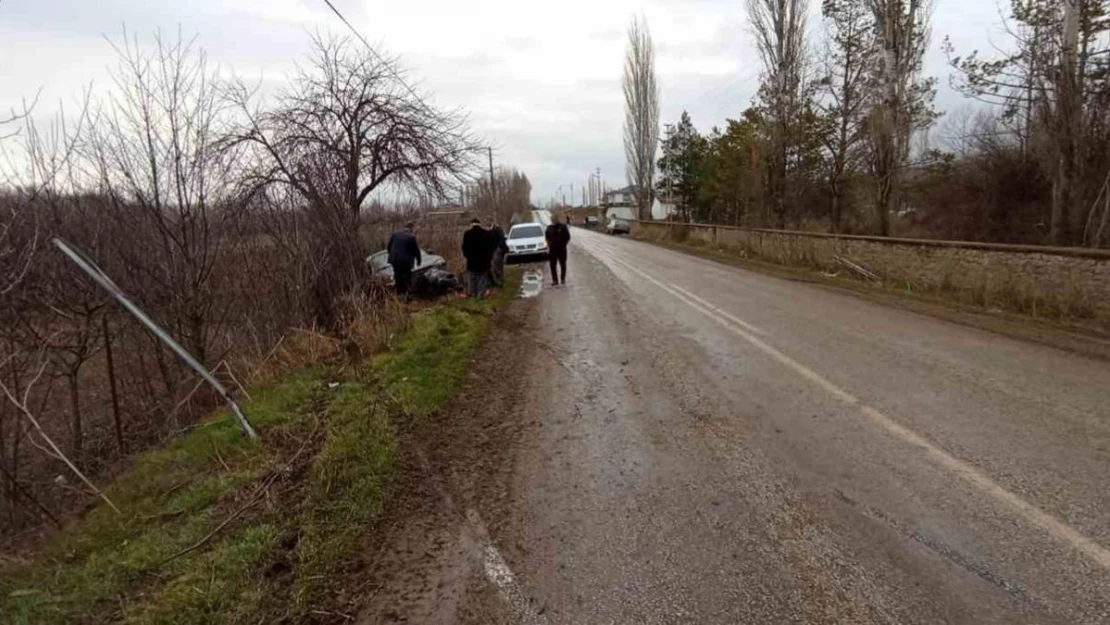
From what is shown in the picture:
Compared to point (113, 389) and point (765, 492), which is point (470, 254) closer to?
point (113, 389)


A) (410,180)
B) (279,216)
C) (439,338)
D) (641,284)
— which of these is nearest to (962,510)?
(439,338)

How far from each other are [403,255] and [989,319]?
10.3 metres

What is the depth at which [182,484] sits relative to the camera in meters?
5.04

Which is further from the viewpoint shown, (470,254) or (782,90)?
(782,90)

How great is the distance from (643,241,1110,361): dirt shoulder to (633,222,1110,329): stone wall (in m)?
0.37

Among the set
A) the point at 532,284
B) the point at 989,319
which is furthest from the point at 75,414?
the point at 989,319

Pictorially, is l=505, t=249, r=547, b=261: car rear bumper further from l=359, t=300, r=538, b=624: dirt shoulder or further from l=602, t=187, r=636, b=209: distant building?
l=602, t=187, r=636, b=209: distant building

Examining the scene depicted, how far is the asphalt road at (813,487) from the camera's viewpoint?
290 cm

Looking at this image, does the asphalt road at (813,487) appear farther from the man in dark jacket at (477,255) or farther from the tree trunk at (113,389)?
the man in dark jacket at (477,255)

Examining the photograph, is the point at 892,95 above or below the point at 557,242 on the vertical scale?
above

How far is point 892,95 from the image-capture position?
18.7 m

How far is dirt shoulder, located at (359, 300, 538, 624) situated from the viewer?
118 inches

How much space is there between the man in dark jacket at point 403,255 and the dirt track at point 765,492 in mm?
6043

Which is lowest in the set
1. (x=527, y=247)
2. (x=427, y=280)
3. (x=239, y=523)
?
(x=239, y=523)
